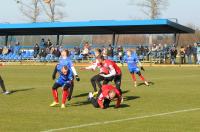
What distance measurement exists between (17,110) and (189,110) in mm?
4961

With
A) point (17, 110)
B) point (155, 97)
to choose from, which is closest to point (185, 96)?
point (155, 97)

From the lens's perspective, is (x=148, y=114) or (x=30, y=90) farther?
(x=30, y=90)

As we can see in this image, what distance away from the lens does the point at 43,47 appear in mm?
54750

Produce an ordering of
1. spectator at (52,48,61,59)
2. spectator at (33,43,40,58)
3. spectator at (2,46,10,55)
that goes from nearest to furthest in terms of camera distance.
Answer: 1. spectator at (52,48,61,59)
2. spectator at (33,43,40,58)
3. spectator at (2,46,10,55)

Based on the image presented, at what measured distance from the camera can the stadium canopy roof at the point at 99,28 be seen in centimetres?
4947

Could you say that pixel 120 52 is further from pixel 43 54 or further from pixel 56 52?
pixel 43 54

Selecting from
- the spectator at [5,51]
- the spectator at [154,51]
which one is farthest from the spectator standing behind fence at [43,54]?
the spectator at [154,51]

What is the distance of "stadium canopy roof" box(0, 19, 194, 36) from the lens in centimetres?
4947

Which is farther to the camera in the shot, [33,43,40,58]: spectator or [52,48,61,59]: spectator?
[33,43,40,58]: spectator

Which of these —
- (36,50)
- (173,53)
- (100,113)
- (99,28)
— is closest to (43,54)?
(36,50)

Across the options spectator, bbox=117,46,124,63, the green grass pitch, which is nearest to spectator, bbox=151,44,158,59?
spectator, bbox=117,46,124,63

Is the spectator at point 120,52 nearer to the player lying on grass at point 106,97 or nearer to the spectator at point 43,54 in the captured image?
the spectator at point 43,54

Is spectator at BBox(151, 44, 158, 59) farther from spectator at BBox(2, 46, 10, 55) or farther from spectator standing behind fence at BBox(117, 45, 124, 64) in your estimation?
spectator at BBox(2, 46, 10, 55)

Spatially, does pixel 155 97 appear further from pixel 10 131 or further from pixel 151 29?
pixel 151 29
